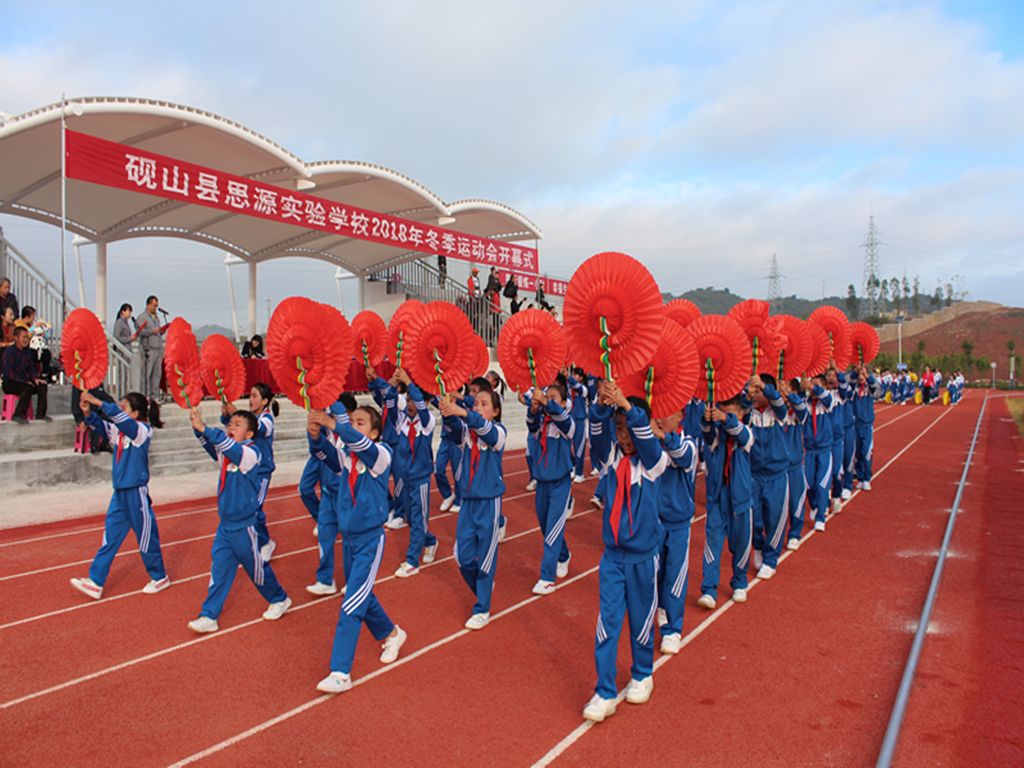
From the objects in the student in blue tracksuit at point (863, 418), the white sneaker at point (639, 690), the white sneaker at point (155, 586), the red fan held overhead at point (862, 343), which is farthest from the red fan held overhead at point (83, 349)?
the student in blue tracksuit at point (863, 418)

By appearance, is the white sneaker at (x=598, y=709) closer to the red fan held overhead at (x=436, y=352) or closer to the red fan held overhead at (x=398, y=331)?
the red fan held overhead at (x=436, y=352)

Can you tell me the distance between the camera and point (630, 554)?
4.00m

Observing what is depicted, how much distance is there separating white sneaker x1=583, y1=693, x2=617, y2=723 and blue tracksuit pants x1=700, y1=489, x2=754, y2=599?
2.08 metres

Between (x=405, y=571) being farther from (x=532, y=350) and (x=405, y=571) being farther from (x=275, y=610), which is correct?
(x=532, y=350)

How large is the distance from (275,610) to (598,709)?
2.87 meters

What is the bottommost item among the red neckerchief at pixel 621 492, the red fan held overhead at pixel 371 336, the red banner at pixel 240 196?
the red neckerchief at pixel 621 492

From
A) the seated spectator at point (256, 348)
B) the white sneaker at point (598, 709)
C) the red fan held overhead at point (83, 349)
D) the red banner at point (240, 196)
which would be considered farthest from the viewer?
the seated spectator at point (256, 348)

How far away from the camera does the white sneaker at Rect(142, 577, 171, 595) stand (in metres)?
6.04

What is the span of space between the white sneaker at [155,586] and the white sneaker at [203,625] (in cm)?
111

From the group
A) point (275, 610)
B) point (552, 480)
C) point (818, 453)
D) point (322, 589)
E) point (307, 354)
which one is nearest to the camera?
point (307, 354)

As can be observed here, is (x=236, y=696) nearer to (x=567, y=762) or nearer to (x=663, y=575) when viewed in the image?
(x=567, y=762)

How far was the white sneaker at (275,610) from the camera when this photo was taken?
215 inches

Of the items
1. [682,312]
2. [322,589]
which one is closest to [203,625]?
[322,589]

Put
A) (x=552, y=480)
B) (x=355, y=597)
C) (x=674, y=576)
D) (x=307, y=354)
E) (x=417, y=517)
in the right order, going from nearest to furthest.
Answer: (x=355, y=597) → (x=307, y=354) → (x=674, y=576) → (x=552, y=480) → (x=417, y=517)
